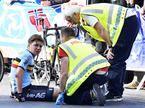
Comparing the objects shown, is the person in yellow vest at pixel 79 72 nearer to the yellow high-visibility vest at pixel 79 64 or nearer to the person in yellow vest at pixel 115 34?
the yellow high-visibility vest at pixel 79 64

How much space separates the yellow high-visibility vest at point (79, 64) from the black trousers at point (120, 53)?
0.53 m

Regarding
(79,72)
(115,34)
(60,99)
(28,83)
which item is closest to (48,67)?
(28,83)

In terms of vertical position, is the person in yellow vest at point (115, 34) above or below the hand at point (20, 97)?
above

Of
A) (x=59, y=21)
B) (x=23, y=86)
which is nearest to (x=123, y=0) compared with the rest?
(x=59, y=21)

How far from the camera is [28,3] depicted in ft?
38.1

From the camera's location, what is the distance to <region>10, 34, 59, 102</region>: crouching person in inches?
315

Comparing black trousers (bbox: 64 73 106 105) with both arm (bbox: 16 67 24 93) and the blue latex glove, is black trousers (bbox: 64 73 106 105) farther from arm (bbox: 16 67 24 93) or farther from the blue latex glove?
arm (bbox: 16 67 24 93)

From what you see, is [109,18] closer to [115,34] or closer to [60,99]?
[115,34]

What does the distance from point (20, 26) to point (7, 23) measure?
1.00 feet

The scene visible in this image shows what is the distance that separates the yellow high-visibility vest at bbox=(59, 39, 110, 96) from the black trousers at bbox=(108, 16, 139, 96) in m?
0.53

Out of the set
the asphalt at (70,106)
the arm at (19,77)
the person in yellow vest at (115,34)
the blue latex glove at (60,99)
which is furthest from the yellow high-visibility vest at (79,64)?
the arm at (19,77)

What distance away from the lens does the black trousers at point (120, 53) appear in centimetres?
827

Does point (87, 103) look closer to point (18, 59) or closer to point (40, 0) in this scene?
point (18, 59)

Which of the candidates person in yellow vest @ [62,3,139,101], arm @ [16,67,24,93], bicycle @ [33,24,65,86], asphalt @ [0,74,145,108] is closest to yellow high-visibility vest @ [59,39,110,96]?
asphalt @ [0,74,145,108]
